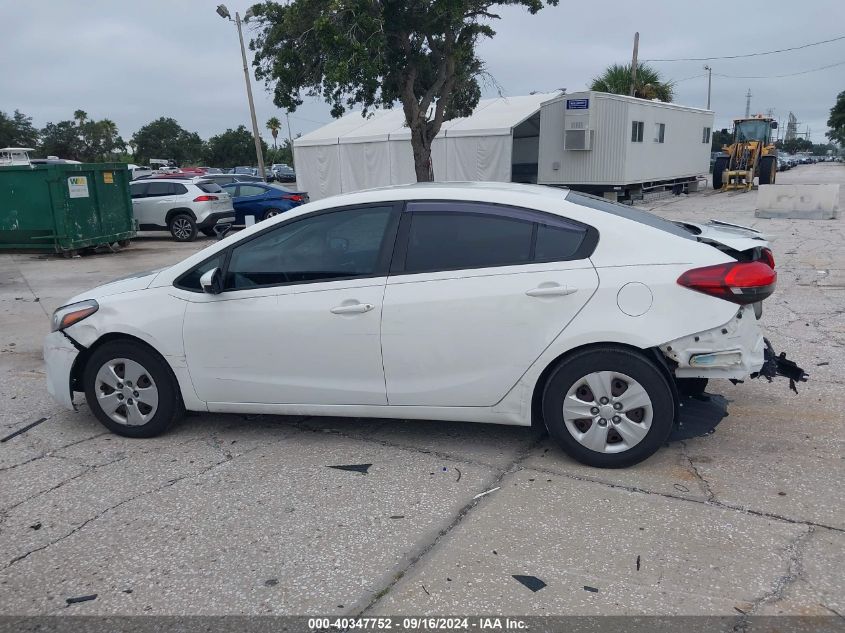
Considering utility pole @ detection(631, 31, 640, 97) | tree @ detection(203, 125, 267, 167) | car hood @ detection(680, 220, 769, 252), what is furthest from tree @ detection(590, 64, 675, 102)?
tree @ detection(203, 125, 267, 167)

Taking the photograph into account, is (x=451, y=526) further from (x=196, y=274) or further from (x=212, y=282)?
(x=196, y=274)

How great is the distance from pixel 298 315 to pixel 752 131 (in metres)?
31.7

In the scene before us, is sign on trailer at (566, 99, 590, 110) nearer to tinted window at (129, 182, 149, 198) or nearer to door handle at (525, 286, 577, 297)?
tinted window at (129, 182, 149, 198)

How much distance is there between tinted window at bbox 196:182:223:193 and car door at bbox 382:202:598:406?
14467mm

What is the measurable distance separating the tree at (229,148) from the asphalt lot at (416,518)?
7072cm

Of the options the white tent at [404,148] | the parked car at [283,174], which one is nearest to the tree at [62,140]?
the parked car at [283,174]

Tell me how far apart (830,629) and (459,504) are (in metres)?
1.67

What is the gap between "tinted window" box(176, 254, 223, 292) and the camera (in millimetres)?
4363

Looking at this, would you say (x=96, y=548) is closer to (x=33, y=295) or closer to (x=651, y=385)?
(x=651, y=385)

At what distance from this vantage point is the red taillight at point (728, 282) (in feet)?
12.0

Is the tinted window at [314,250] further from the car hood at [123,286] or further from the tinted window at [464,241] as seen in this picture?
the car hood at [123,286]

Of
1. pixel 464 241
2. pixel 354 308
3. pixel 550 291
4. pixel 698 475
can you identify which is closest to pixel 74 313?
pixel 354 308

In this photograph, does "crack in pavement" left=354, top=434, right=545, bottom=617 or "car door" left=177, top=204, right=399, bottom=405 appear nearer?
"crack in pavement" left=354, top=434, right=545, bottom=617

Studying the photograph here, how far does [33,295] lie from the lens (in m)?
10.5
